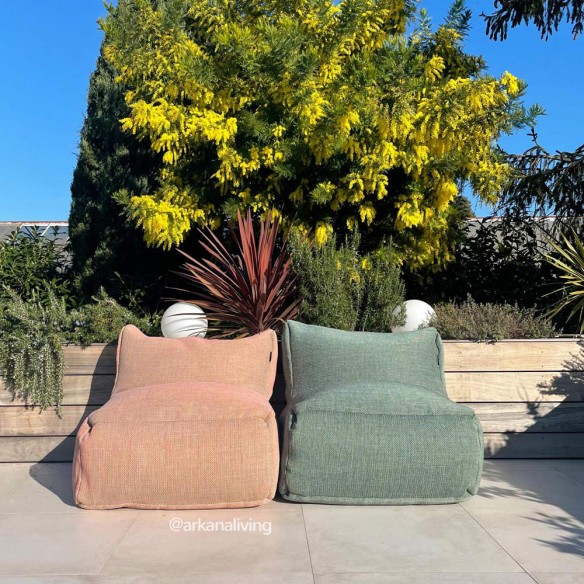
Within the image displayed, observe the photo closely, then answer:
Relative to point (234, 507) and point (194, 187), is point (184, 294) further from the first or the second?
point (234, 507)

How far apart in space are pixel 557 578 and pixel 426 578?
447 mm

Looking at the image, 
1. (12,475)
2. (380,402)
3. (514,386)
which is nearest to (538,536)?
(380,402)

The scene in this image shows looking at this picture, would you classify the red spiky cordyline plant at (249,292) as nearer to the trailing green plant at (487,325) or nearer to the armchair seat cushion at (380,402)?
the trailing green plant at (487,325)

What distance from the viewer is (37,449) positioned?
400 cm

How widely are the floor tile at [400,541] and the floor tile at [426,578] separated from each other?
0.15 ft

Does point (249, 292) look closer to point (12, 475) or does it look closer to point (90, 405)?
point (90, 405)

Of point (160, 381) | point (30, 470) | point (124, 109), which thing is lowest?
point (30, 470)

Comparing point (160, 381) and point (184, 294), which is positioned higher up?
point (184, 294)


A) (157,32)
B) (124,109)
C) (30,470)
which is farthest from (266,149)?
(30,470)

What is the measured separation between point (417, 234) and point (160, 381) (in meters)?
2.91

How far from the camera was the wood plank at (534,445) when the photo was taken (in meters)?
4.07

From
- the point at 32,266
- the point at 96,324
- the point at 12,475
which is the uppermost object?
the point at 32,266

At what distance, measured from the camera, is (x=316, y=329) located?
12.0ft

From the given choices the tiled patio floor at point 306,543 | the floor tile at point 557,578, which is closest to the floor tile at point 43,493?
the tiled patio floor at point 306,543
